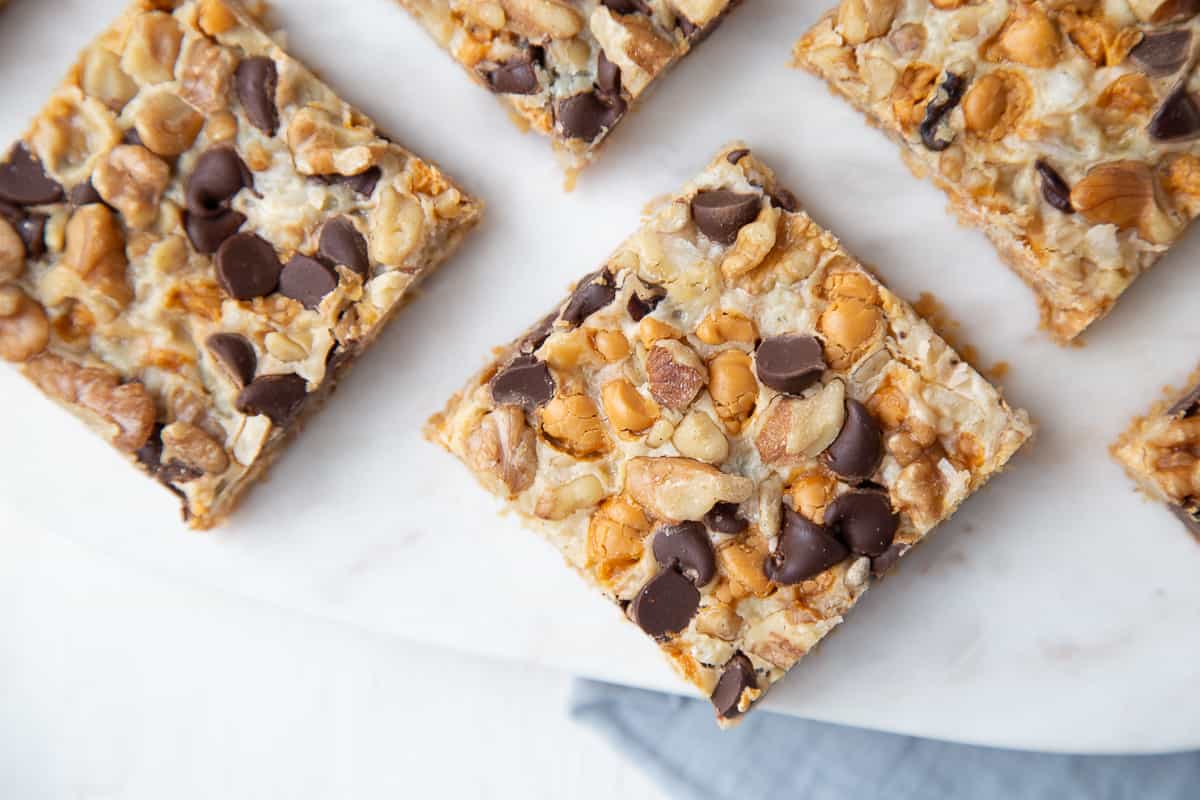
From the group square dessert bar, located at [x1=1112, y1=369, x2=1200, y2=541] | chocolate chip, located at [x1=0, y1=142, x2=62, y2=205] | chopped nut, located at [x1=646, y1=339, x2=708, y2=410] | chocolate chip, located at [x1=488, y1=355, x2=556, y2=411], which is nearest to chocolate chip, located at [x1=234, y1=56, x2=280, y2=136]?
chocolate chip, located at [x1=0, y1=142, x2=62, y2=205]

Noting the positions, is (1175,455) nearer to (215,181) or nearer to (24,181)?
(215,181)

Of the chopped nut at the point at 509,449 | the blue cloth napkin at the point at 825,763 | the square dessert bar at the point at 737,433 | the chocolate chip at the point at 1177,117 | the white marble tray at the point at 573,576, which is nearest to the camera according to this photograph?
the chocolate chip at the point at 1177,117

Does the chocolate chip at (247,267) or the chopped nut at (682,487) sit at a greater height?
the chopped nut at (682,487)

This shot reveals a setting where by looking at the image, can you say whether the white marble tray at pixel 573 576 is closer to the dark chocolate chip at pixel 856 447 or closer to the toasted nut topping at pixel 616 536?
the toasted nut topping at pixel 616 536

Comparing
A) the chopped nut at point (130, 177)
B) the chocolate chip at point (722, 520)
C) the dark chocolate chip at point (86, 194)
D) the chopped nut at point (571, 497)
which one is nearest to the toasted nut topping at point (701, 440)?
the chocolate chip at point (722, 520)

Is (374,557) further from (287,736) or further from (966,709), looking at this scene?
(966,709)

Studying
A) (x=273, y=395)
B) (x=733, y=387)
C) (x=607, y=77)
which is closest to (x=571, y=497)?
(x=733, y=387)
